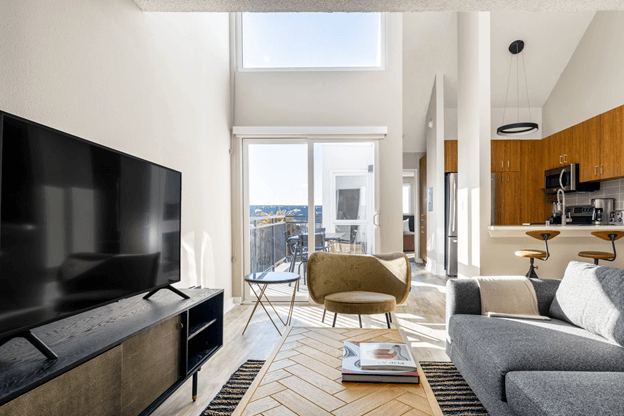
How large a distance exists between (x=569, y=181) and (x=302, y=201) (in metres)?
4.23

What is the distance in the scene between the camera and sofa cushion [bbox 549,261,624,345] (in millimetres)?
2010

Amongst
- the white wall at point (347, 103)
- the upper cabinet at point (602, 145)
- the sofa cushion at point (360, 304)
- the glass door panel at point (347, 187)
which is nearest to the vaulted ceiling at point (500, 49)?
the upper cabinet at point (602, 145)

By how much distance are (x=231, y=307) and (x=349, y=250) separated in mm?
1597

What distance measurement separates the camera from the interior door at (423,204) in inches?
333

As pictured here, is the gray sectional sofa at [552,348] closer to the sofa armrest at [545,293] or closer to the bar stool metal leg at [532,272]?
the sofa armrest at [545,293]

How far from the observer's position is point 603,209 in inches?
214

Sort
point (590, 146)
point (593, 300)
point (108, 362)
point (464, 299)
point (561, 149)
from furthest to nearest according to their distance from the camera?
point (561, 149) < point (590, 146) < point (464, 299) < point (593, 300) < point (108, 362)

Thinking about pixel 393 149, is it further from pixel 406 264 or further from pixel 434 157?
pixel 434 157

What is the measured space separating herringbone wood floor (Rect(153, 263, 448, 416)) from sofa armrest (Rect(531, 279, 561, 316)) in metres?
0.77

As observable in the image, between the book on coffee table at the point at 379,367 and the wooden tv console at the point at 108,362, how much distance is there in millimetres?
892

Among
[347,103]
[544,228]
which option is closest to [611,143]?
[544,228]

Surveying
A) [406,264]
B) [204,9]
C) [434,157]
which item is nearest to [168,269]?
[204,9]

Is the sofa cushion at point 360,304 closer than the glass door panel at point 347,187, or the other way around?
the sofa cushion at point 360,304

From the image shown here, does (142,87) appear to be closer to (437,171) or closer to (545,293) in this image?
(545,293)
